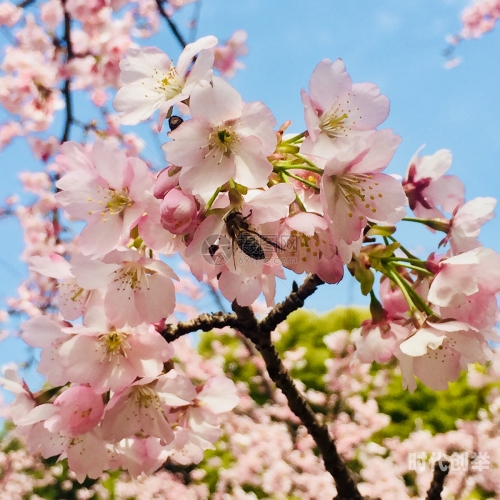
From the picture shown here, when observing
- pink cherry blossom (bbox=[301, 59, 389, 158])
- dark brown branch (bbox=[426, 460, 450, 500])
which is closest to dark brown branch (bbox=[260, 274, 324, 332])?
pink cherry blossom (bbox=[301, 59, 389, 158])

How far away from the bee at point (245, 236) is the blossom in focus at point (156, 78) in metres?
0.19

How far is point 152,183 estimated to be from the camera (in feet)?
2.24

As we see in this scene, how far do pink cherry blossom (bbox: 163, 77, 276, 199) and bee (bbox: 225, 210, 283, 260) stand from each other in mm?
43

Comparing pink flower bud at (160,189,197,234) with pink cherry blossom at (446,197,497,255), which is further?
pink cherry blossom at (446,197,497,255)

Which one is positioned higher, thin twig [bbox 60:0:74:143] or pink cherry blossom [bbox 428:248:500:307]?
thin twig [bbox 60:0:74:143]

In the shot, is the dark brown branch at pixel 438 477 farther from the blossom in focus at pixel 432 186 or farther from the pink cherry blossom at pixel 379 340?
the blossom in focus at pixel 432 186

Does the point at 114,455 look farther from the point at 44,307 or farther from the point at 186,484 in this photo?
the point at 186,484

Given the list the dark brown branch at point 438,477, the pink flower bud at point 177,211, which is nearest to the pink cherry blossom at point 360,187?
the pink flower bud at point 177,211

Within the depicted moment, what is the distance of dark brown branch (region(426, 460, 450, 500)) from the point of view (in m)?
1.19

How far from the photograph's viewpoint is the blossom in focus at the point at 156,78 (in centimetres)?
67

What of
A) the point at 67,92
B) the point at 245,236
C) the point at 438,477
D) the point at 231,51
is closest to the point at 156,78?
the point at 245,236

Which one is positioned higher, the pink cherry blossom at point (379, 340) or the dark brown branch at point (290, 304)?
the dark brown branch at point (290, 304)

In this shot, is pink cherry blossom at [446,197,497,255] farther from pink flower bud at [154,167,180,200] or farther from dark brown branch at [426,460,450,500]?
dark brown branch at [426,460,450,500]

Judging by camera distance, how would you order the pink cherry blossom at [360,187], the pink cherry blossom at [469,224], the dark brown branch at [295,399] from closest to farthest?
the pink cherry blossom at [360,187] → the pink cherry blossom at [469,224] → the dark brown branch at [295,399]
